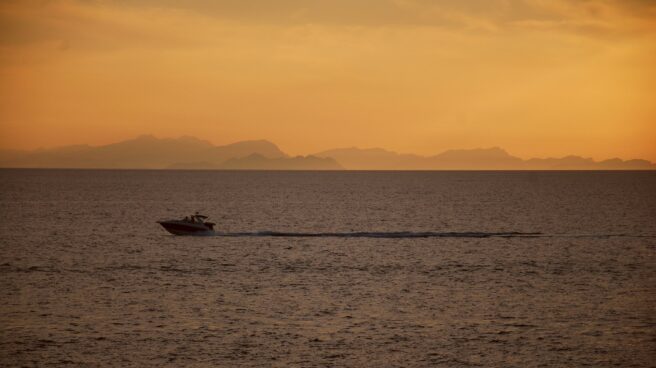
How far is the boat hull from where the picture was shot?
306 ft

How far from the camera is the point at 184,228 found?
93812 mm

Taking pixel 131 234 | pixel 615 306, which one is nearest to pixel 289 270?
pixel 615 306

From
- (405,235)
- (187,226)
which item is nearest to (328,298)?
(187,226)

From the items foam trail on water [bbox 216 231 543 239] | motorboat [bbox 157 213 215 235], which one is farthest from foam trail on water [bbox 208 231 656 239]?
motorboat [bbox 157 213 215 235]

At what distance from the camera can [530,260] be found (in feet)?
253

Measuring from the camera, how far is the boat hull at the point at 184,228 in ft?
306

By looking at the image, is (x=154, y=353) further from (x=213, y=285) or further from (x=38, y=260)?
(x=38, y=260)

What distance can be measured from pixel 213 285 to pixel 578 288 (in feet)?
91.6

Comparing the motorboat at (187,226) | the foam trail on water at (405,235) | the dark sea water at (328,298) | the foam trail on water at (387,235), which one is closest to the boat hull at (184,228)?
the motorboat at (187,226)

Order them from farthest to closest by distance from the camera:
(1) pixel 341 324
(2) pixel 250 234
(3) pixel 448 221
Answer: (3) pixel 448 221
(2) pixel 250 234
(1) pixel 341 324

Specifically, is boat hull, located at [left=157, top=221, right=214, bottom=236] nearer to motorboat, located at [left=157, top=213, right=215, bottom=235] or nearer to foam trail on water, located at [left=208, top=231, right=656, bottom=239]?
motorboat, located at [left=157, top=213, right=215, bottom=235]

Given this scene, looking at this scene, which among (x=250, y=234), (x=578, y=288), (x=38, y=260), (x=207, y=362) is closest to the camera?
(x=207, y=362)

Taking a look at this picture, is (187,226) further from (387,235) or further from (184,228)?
(387,235)

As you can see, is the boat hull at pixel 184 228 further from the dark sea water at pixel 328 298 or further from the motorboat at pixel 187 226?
the dark sea water at pixel 328 298
